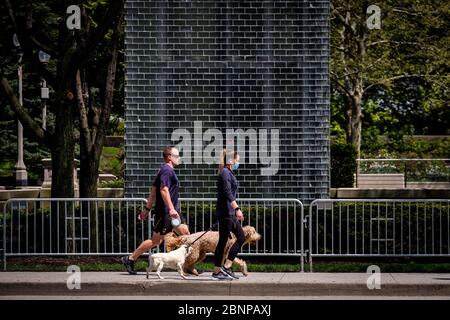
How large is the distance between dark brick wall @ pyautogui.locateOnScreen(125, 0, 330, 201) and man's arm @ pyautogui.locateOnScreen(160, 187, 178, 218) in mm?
3354

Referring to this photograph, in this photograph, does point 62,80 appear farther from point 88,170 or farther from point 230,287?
point 230,287

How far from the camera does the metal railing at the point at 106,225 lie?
15.6 meters

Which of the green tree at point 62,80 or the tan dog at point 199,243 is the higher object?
the green tree at point 62,80

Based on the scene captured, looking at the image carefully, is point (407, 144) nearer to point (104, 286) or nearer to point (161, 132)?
point (161, 132)

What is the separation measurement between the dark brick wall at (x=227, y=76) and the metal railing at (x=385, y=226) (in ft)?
5.17

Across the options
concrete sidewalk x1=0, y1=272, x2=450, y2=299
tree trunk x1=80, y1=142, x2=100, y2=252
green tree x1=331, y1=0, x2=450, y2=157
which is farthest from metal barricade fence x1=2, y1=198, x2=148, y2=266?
green tree x1=331, y1=0, x2=450, y2=157

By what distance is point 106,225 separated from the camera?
16281 mm

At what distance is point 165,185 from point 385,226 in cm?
372

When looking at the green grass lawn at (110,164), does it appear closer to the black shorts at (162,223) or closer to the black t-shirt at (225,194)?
the black shorts at (162,223)

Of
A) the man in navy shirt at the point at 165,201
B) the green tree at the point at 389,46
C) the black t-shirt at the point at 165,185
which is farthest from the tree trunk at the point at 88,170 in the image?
the green tree at the point at 389,46

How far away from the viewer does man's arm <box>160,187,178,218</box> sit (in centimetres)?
1369

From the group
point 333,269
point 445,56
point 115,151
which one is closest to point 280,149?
point 333,269

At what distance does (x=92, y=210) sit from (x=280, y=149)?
3.21m

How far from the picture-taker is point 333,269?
15258 millimetres
